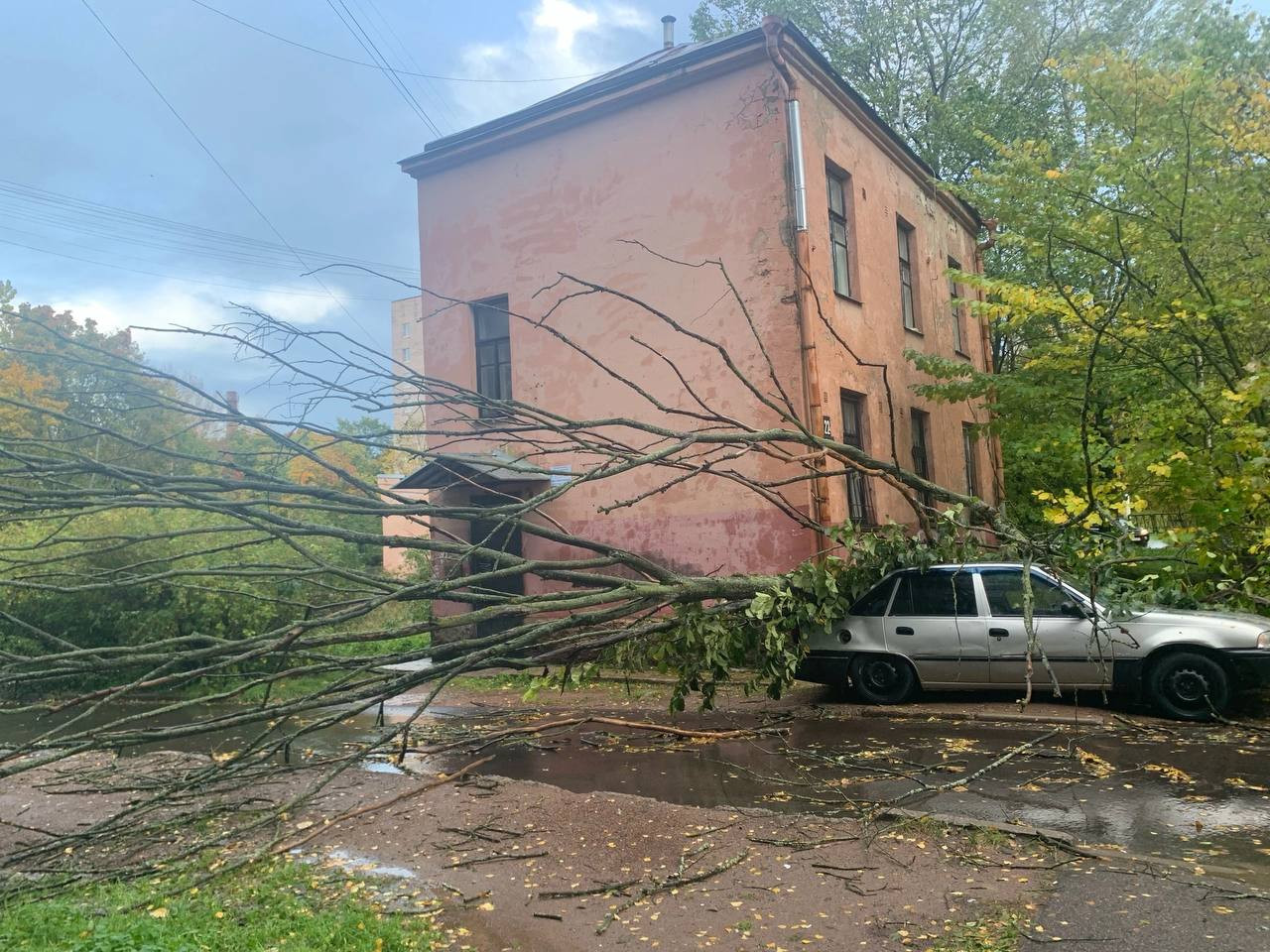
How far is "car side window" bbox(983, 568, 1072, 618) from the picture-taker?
9.08 metres

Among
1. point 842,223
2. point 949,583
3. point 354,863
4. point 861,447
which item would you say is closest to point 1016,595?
point 949,583

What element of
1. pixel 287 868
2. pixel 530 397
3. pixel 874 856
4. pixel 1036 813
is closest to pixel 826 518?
pixel 530 397

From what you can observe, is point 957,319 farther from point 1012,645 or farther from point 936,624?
point 1012,645

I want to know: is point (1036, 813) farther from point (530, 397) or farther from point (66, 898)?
point (530, 397)

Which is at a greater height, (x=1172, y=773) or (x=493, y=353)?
(x=493, y=353)

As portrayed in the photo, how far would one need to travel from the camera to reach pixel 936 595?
31.8 ft

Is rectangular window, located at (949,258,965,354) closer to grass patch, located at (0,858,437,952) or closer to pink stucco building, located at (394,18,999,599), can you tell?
pink stucco building, located at (394,18,999,599)

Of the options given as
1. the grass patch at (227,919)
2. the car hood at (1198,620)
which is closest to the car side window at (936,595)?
the car hood at (1198,620)

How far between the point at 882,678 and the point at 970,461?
440 inches

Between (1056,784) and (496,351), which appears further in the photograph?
(496,351)

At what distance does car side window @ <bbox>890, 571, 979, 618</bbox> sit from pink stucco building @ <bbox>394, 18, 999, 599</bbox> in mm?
2520

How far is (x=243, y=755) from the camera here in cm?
522

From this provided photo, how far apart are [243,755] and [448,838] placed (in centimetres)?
144

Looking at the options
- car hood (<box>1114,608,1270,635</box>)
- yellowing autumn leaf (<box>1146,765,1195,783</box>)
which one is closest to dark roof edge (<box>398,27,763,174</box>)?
car hood (<box>1114,608,1270,635</box>)
